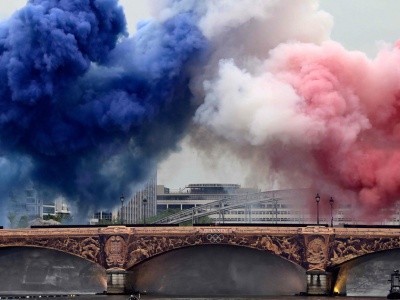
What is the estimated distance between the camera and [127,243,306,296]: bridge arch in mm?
173500

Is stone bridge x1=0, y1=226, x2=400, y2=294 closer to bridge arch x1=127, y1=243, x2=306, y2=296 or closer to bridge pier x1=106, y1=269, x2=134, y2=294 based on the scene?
bridge pier x1=106, y1=269, x2=134, y2=294

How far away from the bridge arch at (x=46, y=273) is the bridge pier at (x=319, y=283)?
2456cm


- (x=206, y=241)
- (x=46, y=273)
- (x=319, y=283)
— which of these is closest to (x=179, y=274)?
(x=206, y=241)

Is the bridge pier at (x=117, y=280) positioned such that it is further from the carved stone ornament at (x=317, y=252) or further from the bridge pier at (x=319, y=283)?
the carved stone ornament at (x=317, y=252)

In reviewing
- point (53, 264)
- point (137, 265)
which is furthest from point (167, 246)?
point (53, 264)

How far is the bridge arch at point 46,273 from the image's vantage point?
178375mm

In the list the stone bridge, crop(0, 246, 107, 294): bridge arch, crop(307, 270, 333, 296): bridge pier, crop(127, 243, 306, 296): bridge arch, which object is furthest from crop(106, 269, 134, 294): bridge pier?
crop(307, 270, 333, 296): bridge pier

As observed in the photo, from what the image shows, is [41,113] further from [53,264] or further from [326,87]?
[326,87]

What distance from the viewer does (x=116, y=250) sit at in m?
172

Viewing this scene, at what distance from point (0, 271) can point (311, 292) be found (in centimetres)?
3699

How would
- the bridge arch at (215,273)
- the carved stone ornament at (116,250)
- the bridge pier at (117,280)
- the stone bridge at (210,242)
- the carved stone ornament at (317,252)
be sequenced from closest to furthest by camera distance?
the stone bridge at (210,242)
the carved stone ornament at (317,252)
the bridge pier at (117,280)
the carved stone ornament at (116,250)
the bridge arch at (215,273)

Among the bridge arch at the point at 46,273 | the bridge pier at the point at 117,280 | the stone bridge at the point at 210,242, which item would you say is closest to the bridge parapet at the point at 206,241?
the stone bridge at the point at 210,242

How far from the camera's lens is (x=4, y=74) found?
174 meters

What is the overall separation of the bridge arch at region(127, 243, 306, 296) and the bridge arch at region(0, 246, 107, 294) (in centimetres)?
605
